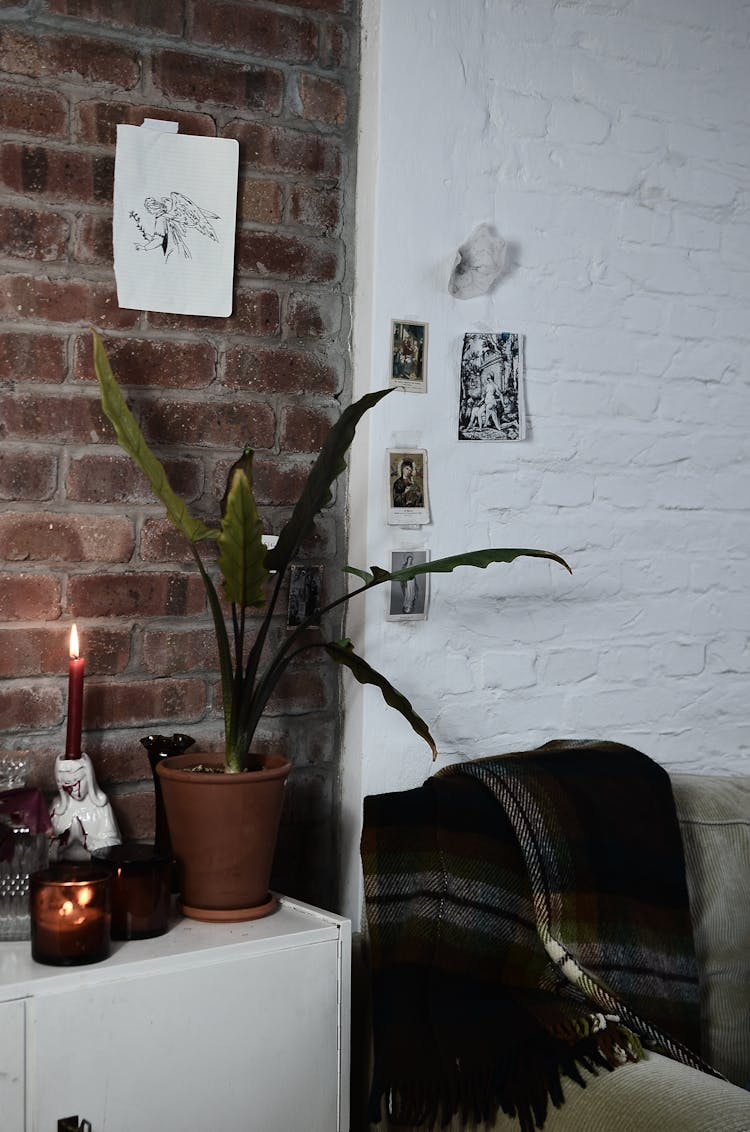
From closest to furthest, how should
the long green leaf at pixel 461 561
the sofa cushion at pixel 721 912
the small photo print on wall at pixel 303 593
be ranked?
1. the long green leaf at pixel 461 561
2. the sofa cushion at pixel 721 912
3. the small photo print on wall at pixel 303 593

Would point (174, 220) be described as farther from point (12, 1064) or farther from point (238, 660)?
point (12, 1064)

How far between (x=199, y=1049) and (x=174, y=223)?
128 cm

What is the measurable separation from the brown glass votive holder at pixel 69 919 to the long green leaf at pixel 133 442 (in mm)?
491

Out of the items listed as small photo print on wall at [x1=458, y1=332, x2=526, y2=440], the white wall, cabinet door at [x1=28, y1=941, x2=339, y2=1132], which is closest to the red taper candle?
cabinet door at [x1=28, y1=941, x2=339, y2=1132]

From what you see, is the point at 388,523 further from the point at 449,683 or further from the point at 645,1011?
the point at 645,1011

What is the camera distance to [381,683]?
1.64 metres

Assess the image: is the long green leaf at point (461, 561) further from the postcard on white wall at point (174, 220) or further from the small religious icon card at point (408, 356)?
the postcard on white wall at point (174, 220)

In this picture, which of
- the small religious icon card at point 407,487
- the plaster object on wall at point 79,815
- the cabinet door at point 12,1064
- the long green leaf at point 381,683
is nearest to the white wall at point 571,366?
the small religious icon card at point 407,487

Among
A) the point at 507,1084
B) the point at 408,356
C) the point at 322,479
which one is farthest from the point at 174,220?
the point at 507,1084

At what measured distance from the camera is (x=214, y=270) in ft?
6.11

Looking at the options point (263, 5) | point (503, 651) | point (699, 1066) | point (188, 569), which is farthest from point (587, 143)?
point (699, 1066)

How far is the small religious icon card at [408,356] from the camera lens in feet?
6.35

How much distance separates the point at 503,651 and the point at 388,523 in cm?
34

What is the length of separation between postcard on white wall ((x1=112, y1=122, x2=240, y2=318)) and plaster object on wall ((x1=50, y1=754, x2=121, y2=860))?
0.75 meters
